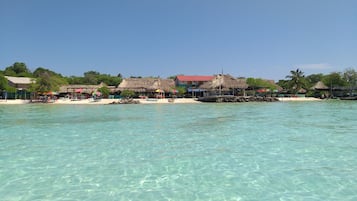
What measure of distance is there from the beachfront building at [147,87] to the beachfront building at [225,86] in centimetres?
676

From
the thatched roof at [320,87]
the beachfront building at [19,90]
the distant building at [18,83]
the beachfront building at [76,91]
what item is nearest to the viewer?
the beachfront building at [19,90]

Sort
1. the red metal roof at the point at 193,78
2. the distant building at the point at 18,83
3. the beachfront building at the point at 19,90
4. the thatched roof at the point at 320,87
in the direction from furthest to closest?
the red metal roof at the point at 193,78
the thatched roof at the point at 320,87
the distant building at the point at 18,83
the beachfront building at the point at 19,90

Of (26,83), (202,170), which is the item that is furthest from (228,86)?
(202,170)

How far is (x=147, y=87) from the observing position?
4831 cm

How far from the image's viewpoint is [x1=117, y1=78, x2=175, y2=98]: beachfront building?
47.6 metres

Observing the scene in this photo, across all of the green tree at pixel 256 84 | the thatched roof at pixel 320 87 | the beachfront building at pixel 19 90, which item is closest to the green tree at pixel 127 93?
the beachfront building at pixel 19 90

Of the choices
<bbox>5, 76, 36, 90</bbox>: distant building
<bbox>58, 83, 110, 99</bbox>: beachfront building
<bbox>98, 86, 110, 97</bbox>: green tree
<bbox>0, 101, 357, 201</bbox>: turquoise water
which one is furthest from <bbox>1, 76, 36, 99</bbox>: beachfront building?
<bbox>0, 101, 357, 201</bbox>: turquoise water

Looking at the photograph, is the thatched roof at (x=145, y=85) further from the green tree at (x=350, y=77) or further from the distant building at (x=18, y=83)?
the green tree at (x=350, y=77)

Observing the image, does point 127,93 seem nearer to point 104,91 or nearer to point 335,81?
point 104,91

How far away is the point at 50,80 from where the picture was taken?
135 ft

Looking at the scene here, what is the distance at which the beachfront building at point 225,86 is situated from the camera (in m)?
47.7

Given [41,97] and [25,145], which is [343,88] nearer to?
[41,97]

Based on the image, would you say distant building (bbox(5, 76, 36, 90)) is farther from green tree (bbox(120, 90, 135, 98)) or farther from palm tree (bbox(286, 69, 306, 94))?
palm tree (bbox(286, 69, 306, 94))

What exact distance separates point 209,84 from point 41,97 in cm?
2638
